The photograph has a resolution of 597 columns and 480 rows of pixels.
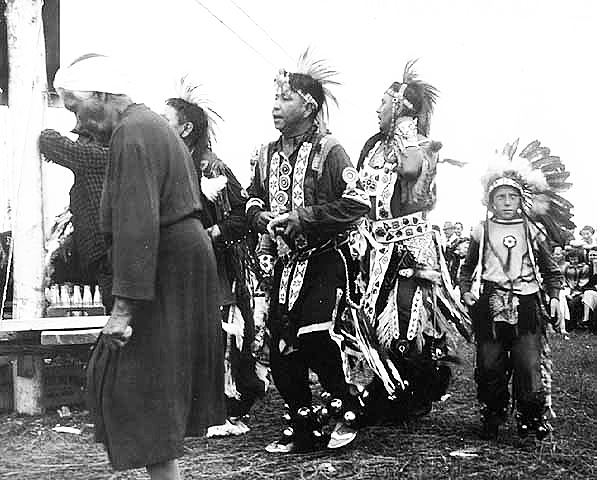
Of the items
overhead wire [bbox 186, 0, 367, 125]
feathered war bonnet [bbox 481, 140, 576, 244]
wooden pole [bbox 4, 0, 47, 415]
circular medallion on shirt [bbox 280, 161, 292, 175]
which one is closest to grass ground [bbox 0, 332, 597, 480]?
wooden pole [bbox 4, 0, 47, 415]

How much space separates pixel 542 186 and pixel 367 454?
174cm

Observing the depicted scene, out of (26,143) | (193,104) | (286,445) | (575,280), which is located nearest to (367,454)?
(286,445)

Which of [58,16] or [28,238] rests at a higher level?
[58,16]

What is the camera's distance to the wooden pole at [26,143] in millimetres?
5398

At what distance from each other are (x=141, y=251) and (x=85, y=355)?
3444 mm

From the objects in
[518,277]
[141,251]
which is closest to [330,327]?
[518,277]

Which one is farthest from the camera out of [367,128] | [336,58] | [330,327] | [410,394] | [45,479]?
[367,128]

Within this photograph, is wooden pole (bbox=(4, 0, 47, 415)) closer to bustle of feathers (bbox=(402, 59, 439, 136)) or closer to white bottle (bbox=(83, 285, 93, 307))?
white bottle (bbox=(83, 285, 93, 307))

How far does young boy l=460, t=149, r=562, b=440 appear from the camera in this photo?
4844mm

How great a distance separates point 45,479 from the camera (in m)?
4.13

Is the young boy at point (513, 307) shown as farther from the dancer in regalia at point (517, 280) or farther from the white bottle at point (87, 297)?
the white bottle at point (87, 297)

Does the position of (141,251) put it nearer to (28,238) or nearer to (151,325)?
(151,325)

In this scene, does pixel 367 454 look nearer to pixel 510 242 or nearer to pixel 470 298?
pixel 470 298

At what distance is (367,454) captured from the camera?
15.1ft
